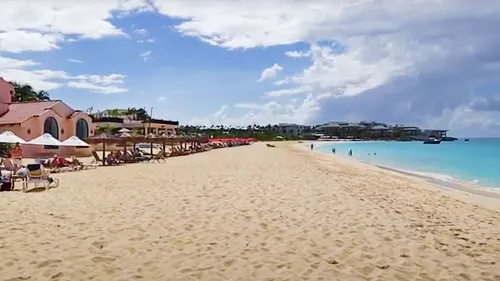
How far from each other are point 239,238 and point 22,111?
90.2ft

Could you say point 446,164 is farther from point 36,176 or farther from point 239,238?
point 239,238

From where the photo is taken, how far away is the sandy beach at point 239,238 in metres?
5.02

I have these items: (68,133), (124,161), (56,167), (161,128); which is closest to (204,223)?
(56,167)

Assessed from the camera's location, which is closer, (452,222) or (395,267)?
(395,267)

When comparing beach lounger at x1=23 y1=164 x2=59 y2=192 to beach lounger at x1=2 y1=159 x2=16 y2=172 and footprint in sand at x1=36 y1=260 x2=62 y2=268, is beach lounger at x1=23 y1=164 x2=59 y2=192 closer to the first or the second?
beach lounger at x1=2 y1=159 x2=16 y2=172

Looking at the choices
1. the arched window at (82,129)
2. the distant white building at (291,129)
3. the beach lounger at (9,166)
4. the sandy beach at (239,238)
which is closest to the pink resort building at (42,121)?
the arched window at (82,129)

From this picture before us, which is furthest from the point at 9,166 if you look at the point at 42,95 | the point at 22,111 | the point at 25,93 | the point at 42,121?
the point at 42,95

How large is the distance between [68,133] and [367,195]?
24.8 meters

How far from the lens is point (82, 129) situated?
33.0 m

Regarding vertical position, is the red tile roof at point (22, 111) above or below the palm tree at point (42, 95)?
below

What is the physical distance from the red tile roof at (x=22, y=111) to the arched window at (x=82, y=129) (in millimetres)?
2277

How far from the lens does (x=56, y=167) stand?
19.5m

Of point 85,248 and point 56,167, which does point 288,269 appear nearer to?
point 85,248

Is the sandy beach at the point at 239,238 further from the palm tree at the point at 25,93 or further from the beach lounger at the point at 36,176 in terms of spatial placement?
the palm tree at the point at 25,93
